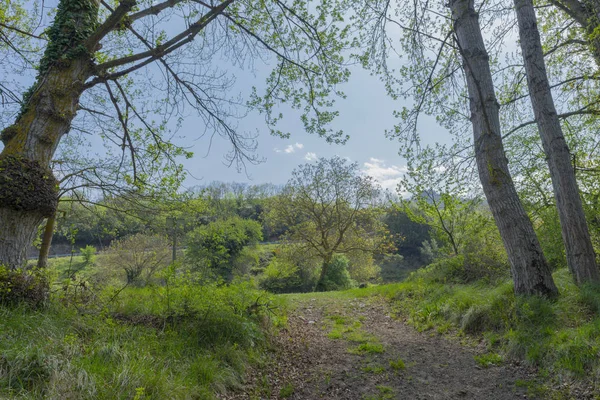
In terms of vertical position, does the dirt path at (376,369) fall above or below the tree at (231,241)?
below

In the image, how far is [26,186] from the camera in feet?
11.7

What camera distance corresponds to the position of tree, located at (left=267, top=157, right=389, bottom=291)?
728 inches

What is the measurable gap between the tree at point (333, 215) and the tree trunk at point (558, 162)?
44.8 ft

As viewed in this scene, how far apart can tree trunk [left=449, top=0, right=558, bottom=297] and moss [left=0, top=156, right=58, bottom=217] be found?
5718mm

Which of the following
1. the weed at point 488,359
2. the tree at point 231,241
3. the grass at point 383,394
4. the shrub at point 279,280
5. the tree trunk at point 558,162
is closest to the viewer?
the grass at point 383,394

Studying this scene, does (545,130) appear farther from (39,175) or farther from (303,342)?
(39,175)

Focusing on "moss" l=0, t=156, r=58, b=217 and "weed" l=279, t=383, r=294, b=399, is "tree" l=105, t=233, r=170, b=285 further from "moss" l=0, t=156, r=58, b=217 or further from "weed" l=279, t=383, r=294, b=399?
"weed" l=279, t=383, r=294, b=399

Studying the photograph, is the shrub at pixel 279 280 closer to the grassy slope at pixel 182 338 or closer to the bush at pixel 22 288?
the grassy slope at pixel 182 338

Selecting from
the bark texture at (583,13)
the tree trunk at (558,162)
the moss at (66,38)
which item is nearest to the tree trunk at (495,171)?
the tree trunk at (558,162)

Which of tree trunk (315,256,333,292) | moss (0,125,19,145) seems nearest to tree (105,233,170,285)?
tree trunk (315,256,333,292)

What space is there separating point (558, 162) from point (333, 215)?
14079mm

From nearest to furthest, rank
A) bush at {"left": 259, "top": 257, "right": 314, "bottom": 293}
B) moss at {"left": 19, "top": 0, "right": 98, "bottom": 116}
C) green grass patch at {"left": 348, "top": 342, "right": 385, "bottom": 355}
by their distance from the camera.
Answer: moss at {"left": 19, "top": 0, "right": 98, "bottom": 116} < green grass patch at {"left": 348, "top": 342, "right": 385, "bottom": 355} < bush at {"left": 259, "top": 257, "right": 314, "bottom": 293}

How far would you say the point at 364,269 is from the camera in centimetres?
2039

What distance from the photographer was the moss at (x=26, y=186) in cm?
344
